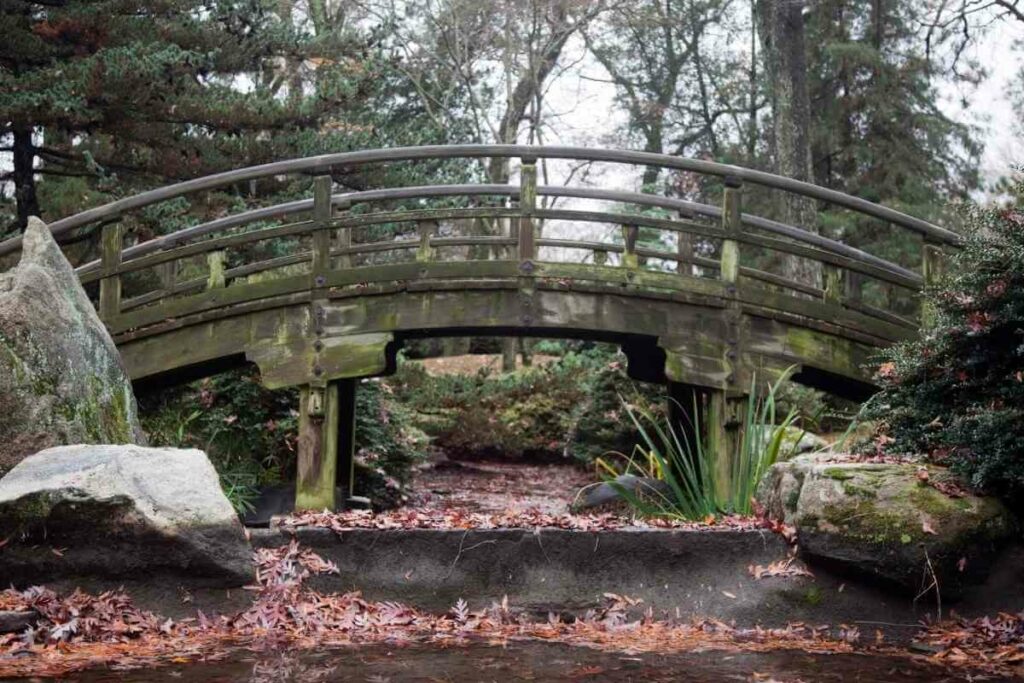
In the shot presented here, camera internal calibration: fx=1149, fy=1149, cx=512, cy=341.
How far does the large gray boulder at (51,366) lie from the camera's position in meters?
6.88

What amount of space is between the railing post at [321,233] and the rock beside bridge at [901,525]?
5.16 meters

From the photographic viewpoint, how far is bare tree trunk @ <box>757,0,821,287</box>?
1748 centimetres

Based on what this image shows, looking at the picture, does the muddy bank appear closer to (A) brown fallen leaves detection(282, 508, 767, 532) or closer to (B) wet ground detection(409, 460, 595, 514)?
(A) brown fallen leaves detection(282, 508, 767, 532)

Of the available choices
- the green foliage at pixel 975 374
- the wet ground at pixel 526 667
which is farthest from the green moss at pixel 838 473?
the wet ground at pixel 526 667

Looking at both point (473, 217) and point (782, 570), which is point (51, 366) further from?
point (782, 570)

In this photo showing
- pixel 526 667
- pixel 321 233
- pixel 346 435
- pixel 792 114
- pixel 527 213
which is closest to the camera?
pixel 526 667

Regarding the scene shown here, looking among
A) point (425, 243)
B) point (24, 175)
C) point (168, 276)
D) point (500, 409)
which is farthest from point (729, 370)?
point (24, 175)

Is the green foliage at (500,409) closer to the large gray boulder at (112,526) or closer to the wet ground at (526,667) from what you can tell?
the large gray boulder at (112,526)

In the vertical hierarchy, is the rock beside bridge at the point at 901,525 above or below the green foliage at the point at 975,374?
below

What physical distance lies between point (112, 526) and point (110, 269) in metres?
4.93

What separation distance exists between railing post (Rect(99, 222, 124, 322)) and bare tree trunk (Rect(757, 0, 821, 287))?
34.9 ft

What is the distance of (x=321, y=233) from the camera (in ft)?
33.3

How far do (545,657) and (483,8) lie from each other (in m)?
17.5

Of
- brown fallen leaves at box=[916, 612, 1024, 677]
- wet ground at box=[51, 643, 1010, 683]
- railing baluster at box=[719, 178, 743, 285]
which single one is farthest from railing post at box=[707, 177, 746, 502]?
wet ground at box=[51, 643, 1010, 683]
